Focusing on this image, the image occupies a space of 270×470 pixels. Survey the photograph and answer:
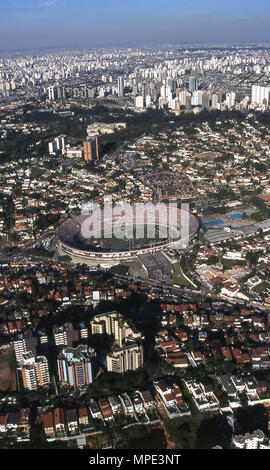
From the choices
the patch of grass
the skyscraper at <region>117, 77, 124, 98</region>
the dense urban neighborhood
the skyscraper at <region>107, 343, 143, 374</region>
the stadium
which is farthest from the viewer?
the skyscraper at <region>117, 77, 124, 98</region>

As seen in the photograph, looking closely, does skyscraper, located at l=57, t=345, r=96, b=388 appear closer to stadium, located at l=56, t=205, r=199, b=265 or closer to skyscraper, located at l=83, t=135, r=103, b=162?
stadium, located at l=56, t=205, r=199, b=265

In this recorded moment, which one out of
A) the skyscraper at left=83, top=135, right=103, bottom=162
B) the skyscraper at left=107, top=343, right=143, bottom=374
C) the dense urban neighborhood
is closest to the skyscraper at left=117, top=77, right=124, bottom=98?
the dense urban neighborhood

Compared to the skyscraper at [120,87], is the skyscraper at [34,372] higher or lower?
lower

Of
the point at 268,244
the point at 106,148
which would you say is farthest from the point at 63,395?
the point at 106,148

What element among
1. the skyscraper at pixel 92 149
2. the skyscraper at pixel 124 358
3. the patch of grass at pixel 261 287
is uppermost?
the skyscraper at pixel 92 149

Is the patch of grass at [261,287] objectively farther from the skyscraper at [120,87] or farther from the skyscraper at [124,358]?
the skyscraper at [120,87]

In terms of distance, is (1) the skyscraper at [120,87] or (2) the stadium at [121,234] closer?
(2) the stadium at [121,234]

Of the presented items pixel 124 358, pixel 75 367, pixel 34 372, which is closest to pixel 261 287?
pixel 124 358

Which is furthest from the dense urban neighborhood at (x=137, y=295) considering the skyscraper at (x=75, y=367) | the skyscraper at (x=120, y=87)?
the skyscraper at (x=120, y=87)

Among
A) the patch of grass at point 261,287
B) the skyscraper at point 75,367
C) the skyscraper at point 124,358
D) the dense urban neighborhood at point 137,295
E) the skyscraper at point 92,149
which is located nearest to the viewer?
the dense urban neighborhood at point 137,295
